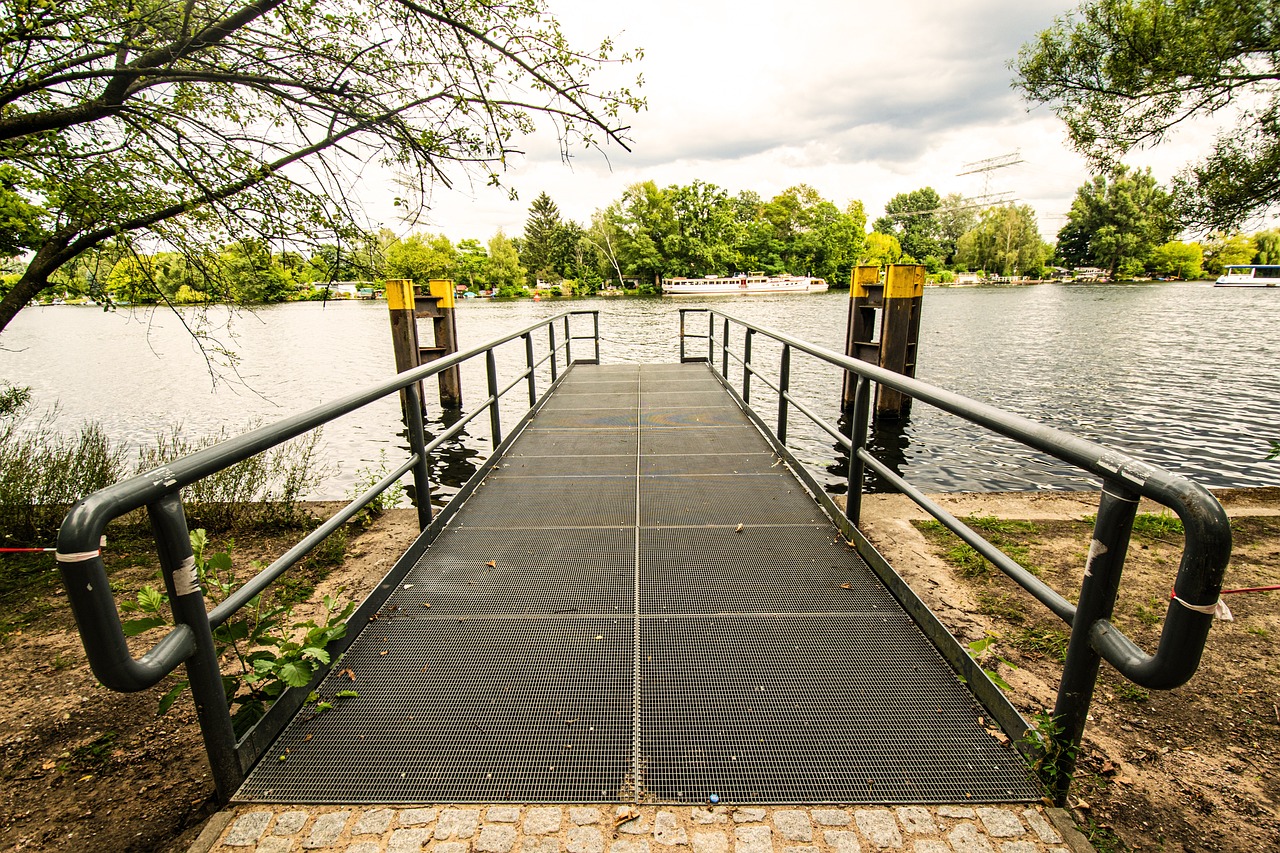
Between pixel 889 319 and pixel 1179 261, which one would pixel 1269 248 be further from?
pixel 889 319

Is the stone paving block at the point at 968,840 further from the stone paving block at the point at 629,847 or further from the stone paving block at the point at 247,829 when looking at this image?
the stone paving block at the point at 247,829

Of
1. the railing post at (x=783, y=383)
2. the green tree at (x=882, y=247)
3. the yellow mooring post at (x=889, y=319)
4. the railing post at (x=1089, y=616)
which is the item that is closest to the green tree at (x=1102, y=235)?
the green tree at (x=882, y=247)

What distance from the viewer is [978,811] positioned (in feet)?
5.86

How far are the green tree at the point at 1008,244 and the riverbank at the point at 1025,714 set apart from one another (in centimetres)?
9117

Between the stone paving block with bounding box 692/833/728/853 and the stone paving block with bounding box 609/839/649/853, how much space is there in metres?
0.13

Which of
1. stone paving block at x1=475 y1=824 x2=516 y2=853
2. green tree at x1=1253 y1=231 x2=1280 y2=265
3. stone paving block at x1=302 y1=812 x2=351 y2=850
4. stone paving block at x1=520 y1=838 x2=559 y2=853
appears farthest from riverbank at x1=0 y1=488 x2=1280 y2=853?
green tree at x1=1253 y1=231 x2=1280 y2=265

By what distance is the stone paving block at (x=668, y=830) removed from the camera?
5.58ft

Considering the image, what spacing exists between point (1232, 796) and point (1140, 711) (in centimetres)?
52

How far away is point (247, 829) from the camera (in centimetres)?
176

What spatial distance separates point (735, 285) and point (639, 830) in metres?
69.9

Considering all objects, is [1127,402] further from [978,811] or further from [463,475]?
[978,811]

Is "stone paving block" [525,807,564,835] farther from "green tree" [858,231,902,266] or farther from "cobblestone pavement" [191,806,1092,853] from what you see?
"green tree" [858,231,902,266]

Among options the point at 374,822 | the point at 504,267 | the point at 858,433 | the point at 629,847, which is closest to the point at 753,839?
the point at 629,847

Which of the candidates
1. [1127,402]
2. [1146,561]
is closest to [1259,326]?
[1127,402]
